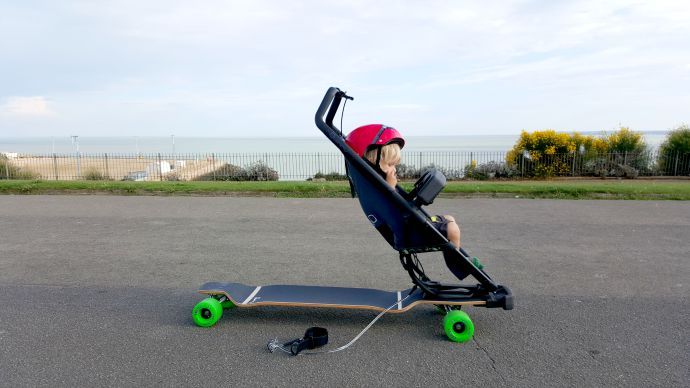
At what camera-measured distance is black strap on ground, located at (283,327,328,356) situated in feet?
12.4

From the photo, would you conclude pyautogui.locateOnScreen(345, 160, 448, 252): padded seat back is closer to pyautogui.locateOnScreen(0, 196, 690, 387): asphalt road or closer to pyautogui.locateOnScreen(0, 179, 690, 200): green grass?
pyautogui.locateOnScreen(0, 196, 690, 387): asphalt road

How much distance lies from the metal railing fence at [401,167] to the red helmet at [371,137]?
16.8 meters

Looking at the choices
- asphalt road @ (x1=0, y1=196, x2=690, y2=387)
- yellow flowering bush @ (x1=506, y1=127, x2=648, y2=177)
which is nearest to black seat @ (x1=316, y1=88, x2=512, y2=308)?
asphalt road @ (x1=0, y1=196, x2=690, y2=387)

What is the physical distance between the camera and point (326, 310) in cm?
477

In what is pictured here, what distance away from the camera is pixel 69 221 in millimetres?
9227

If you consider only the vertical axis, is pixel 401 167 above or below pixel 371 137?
below

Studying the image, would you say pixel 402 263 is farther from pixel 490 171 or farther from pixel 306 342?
pixel 490 171

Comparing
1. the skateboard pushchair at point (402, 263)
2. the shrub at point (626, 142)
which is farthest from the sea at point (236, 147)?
the skateboard pushchair at point (402, 263)

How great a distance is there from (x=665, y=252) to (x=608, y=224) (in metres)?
2.15

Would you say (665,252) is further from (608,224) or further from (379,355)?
(379,355)

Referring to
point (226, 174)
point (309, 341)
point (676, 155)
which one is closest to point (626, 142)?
point (676, 155)

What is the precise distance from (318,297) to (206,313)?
939 millimetres

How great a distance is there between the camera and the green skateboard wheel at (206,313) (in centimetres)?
427

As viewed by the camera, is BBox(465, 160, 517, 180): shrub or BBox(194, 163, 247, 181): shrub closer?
BBox(465, 160, 517, 180): shrub
